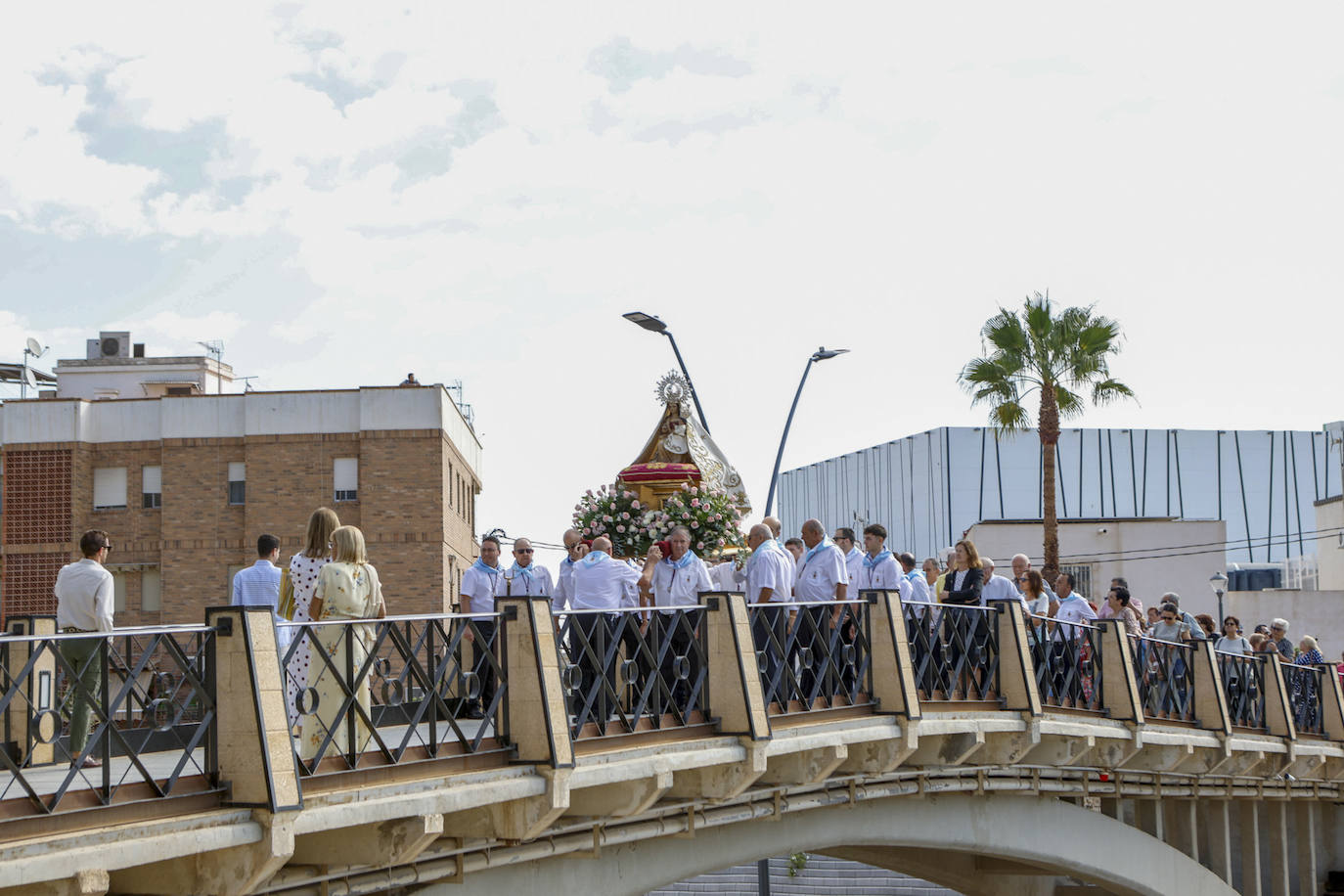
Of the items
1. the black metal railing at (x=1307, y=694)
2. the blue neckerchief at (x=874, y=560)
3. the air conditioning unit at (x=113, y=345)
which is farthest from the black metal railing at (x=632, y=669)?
the air conditioning unit at (x=113, y=345)

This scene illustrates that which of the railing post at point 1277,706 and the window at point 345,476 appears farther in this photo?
the window at point 345,476

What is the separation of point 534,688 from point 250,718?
2.15 m

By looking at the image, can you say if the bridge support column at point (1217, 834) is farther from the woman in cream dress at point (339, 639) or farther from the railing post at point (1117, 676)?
the woman in cream dress at point (339, 639)

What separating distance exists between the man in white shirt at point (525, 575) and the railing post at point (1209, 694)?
28.6 ft

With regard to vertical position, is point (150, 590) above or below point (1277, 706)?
above

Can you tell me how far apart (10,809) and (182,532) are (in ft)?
131

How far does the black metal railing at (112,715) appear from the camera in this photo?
7.08 m

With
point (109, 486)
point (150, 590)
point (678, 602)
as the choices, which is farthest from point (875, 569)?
point (109, 486)

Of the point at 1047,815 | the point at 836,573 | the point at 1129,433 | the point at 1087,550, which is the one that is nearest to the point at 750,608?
the point at 836,573

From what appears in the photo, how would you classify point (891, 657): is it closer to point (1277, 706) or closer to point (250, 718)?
point (250, 718)

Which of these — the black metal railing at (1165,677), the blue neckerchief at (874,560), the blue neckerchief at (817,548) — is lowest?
the black metal railing at (1165,677)

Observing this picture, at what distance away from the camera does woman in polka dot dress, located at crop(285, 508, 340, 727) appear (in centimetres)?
884

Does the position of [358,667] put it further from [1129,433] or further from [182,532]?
[1129,433]

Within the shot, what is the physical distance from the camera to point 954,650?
47.5 ft
